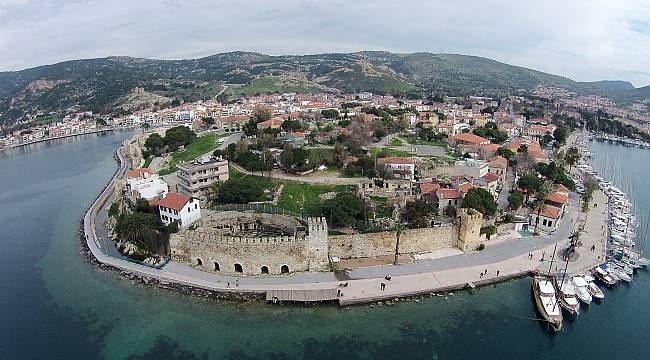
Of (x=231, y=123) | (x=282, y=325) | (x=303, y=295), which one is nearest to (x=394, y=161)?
(x=303, y=295)

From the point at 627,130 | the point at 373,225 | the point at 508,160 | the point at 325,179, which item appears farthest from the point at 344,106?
the point at 627,130

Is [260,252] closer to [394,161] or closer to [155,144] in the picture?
[394,161]

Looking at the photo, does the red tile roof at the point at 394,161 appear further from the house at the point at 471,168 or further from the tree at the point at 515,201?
the tree at the point at 515,201

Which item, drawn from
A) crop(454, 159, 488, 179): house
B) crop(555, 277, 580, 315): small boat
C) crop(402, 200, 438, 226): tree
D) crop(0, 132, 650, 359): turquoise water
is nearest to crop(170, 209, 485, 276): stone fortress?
crop(402, 200, 438, 226): tree

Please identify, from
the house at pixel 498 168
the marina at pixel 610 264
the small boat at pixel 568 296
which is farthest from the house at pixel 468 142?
the small boat at pixel 568 296

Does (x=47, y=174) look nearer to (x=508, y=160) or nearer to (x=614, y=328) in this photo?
(x=508, y=160)
